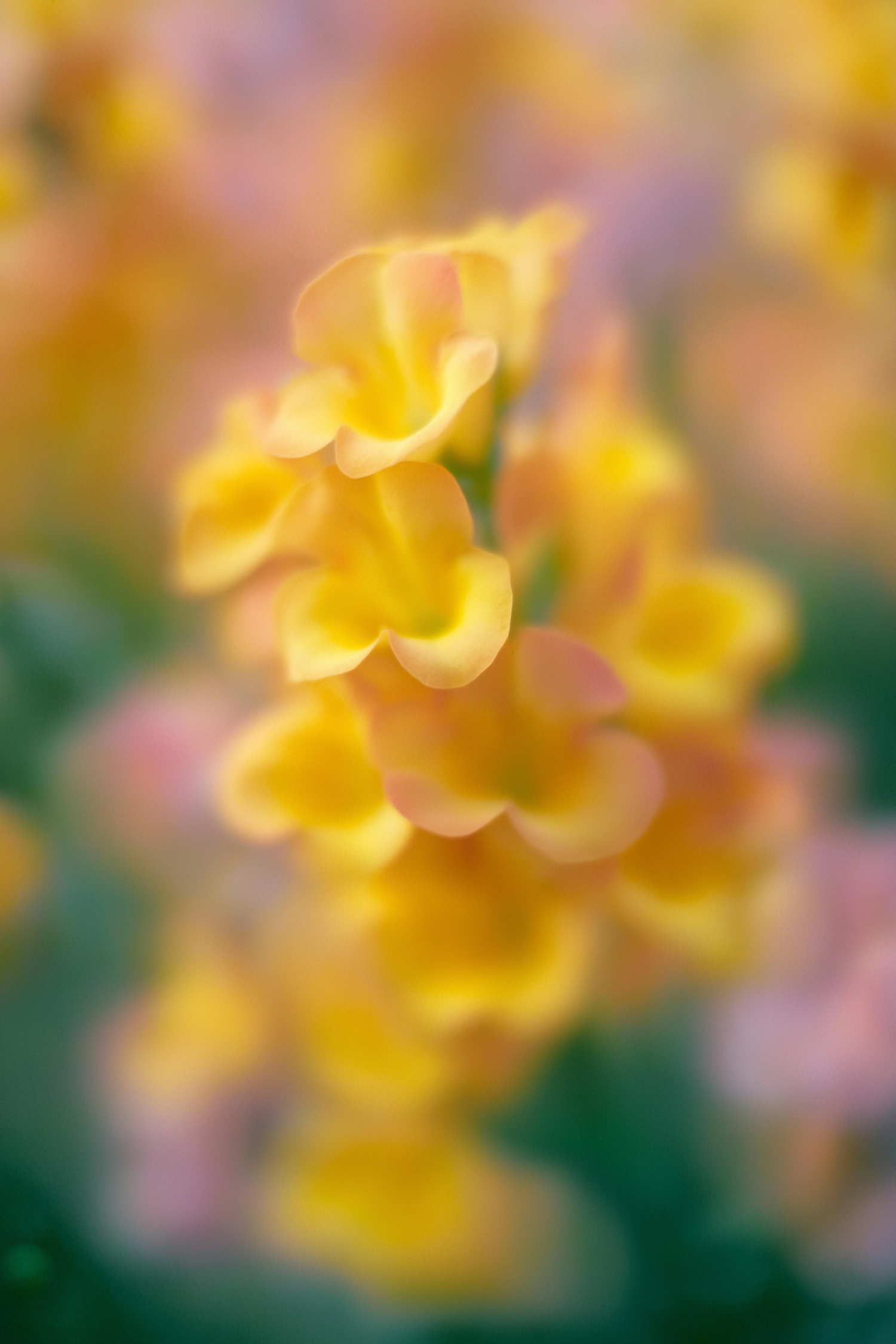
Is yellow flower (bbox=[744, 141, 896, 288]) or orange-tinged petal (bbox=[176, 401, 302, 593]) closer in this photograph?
orange-tinged petal (bbox=[176, 401, 302, 593])

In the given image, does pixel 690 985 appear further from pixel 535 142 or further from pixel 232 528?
pixel 535 142

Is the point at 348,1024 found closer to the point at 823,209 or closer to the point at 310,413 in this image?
the point at 310,413

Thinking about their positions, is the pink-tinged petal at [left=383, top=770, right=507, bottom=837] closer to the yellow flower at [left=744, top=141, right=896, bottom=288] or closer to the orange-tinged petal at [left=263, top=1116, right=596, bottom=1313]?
the orange-tinged petal at [left=263, top=1116, right=596, bottom=1313]

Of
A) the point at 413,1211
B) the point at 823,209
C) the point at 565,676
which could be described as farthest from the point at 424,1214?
the point at 823,209

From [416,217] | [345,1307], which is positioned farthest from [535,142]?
[345,1307]

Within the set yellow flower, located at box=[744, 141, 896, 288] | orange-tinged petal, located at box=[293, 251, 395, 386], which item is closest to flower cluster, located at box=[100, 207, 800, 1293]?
orange-tinged petal, located at box=[293, 251, 395, 386]
